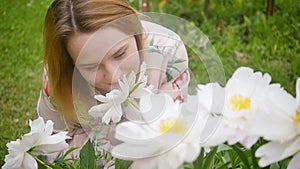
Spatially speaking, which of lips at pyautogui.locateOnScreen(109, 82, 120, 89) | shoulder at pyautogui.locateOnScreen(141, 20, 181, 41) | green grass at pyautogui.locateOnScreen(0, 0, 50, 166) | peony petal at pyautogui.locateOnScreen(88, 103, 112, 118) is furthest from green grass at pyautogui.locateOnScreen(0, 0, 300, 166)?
peony petal at pyautogui.locateOnScreen(88, 103, 112, 118)

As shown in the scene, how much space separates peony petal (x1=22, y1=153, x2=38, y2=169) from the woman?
0.30 metres

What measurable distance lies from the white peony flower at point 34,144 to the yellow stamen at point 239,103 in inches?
11.8

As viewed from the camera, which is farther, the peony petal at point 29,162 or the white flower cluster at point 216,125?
the peony petal at point 29,162

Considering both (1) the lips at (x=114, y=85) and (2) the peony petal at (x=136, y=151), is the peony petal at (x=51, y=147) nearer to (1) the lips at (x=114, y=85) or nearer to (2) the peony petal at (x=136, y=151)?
(2) the peony petal at (x=136, y=151)

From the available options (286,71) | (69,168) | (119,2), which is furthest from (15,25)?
(69,168)

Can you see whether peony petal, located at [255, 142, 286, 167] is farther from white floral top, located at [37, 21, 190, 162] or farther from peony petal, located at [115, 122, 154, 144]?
white floral top, located at [37, 21, 190, 162]

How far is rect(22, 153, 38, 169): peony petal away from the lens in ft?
2.84

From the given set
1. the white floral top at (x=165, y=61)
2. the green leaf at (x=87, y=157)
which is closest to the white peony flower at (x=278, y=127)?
the green leaf at (x=87, y=157)

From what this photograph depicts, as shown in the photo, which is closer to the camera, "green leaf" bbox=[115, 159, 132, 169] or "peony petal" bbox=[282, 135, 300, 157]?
"peony petal" bbox=[282, 135, 300, 157]

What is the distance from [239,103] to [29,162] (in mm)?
358

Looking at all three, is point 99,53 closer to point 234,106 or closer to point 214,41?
point 234,106

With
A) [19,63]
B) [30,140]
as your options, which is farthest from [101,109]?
[19,63]

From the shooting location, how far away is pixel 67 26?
1581 mm

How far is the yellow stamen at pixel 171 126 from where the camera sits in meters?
0.62
